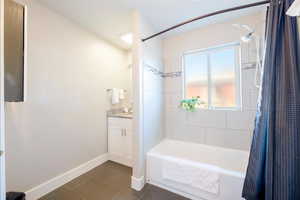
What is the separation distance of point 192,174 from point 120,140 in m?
1.36

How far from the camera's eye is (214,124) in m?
2.13

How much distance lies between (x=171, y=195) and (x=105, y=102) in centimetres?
189

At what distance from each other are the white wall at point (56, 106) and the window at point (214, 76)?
1.71 metres

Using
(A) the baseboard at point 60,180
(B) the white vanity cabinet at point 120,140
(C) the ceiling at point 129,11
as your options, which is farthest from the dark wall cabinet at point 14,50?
(B) the white vanity cabinet at point 120,140

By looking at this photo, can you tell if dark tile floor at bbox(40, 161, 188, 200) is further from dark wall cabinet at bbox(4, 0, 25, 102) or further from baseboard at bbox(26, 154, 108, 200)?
dark wall cabinet at bbox(4, 0, 25, 102)

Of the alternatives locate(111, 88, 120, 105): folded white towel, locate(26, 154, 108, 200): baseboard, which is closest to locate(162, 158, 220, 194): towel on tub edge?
locate(26, 154, 108, 200): baseboard

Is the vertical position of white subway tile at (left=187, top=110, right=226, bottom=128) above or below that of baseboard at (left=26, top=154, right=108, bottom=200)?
above

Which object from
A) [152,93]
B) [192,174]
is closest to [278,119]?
[192,174]

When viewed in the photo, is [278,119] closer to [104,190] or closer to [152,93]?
[152,93]

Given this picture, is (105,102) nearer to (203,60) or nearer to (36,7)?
(36,7)

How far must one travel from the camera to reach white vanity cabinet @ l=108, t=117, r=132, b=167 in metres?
2.26

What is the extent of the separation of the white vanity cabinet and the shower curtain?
1.71m

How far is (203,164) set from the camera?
155 cm

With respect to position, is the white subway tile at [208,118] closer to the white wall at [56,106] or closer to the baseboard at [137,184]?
the baseboard at [137,184]
